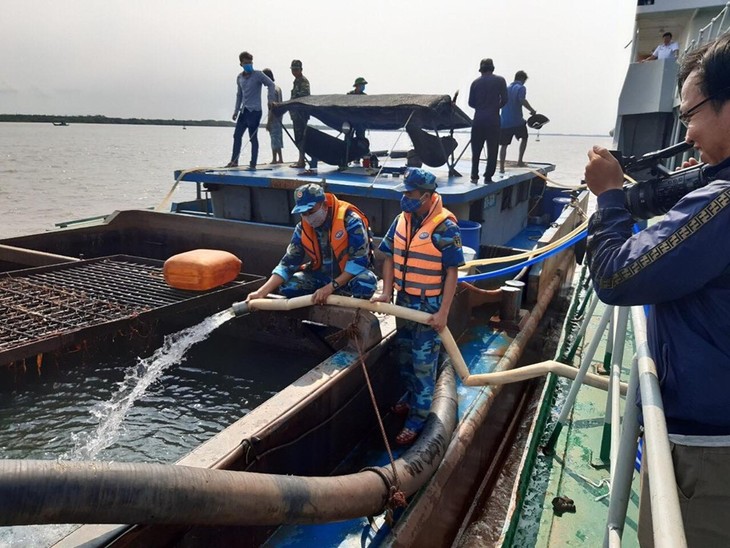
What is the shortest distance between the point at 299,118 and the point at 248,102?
47.5 inches

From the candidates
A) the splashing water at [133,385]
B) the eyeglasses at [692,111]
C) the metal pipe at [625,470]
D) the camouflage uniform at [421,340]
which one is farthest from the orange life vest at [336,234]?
the eyeglasses at [692,111]

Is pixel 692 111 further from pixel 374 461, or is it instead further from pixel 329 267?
pixel 329 267

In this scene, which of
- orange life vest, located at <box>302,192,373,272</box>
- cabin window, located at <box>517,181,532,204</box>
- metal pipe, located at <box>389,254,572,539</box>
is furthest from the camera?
cabin window, located at <box>517,181,532,204</box>

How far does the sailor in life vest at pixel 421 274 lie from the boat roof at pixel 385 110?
4.25 meters

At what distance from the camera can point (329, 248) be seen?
174 inches

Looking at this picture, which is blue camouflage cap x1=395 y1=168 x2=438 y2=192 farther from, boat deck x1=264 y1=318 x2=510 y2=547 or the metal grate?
the metal grate

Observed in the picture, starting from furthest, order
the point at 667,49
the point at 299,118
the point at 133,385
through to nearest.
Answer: the point at 667,49, the point at 299,118, the point at 133,385

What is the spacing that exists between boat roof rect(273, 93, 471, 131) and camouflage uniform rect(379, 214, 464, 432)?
4286 mm

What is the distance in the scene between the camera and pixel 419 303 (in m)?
3.70

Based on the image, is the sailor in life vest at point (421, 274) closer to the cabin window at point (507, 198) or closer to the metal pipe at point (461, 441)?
the metal pipe at point (461, 441)

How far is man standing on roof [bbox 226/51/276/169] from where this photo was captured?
9.28 m

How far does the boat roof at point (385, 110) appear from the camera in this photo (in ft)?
24.7

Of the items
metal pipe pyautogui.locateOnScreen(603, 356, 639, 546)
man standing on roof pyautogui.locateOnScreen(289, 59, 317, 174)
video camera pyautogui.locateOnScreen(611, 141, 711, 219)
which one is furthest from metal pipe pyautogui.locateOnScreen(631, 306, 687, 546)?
man standing on roof pyautogui.locateOnScreen(289, 59, 317, 174)

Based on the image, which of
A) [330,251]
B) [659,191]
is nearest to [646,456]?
[659,191]
